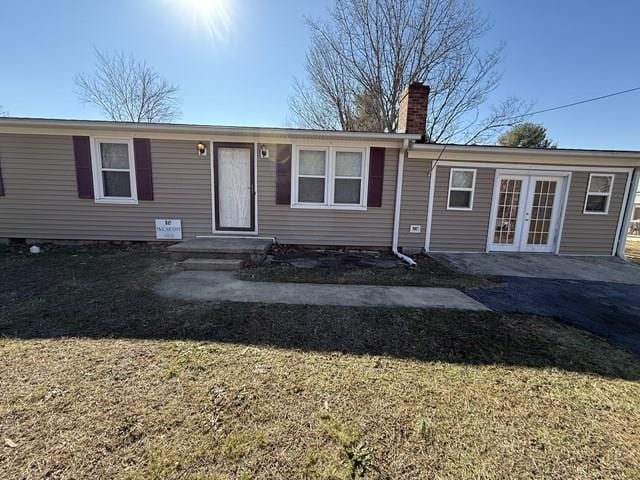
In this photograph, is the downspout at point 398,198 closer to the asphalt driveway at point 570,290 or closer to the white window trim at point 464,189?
the asphalt driveway at point 570,290

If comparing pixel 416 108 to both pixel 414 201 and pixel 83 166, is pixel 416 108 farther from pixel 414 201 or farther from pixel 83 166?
pixel 83 166

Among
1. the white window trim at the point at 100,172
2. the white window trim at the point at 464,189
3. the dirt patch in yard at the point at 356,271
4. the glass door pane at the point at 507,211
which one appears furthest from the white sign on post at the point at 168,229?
the glass door pane at the point at 507,211

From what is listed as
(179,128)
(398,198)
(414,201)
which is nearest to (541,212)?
(414,201)

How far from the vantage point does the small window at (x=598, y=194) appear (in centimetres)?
703

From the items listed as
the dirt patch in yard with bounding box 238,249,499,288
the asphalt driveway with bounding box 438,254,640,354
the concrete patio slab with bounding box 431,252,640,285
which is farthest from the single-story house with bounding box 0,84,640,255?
the asphalt driveway with bounding box 438,254,640,354

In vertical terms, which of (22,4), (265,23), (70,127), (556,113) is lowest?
(70,127)

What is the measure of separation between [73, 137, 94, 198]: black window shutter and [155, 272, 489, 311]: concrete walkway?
12.7 feet

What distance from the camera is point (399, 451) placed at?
159 cm

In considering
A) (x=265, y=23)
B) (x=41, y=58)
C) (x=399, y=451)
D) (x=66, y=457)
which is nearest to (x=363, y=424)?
(x=399, y=451)

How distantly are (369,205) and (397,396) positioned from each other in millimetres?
5213

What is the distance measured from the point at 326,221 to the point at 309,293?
303 cm

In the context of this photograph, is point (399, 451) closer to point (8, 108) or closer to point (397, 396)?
point (397, 396)

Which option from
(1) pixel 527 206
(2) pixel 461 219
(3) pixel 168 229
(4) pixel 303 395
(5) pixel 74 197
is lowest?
(4) pixel 303 395

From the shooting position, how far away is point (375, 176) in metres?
6.71
